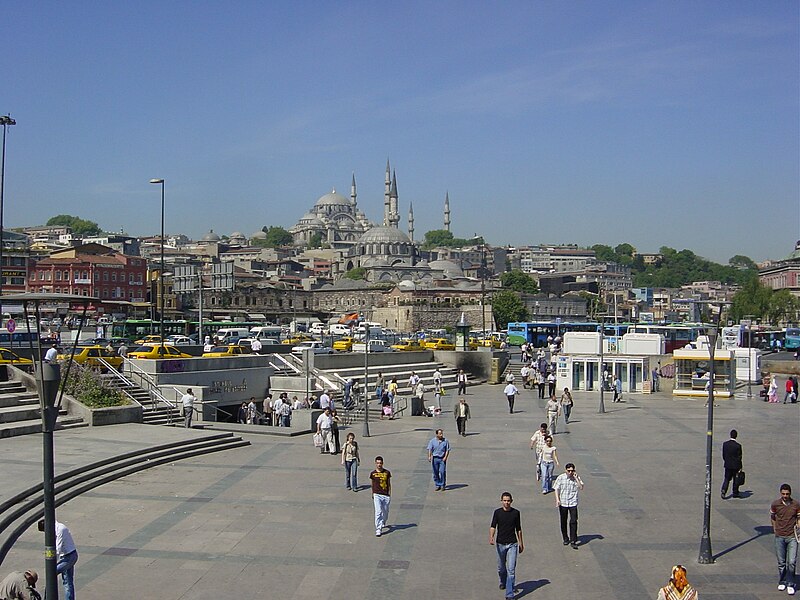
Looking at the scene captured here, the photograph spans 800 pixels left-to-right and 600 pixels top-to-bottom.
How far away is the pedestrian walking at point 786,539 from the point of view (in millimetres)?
10325

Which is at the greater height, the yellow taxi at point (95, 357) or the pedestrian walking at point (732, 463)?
the yellow taxi at point (95, 357)

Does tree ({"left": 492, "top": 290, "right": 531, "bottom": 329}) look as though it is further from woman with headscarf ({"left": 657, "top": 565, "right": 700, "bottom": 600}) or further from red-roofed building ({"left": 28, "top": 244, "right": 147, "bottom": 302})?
woman with headscarf ({"left": 657, "top": 565, "right": 700, "bottom": 600})

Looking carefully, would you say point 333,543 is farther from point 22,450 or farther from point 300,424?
point 300,424

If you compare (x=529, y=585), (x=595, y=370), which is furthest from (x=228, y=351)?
(x=529, y=585)

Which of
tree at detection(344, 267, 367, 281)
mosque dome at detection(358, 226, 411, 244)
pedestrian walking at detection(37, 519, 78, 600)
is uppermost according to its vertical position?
mosque dome at detection(358, 226, 411, 244)

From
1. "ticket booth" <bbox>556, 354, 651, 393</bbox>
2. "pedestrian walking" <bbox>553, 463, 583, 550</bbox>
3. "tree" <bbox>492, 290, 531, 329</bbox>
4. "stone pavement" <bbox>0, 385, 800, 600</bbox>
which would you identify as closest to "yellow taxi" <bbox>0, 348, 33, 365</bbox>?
"stone pavement" <bbox>0, 385, 800, 600</bbox>

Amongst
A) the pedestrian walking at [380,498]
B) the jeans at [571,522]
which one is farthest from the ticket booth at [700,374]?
the pedestrian walking at [380,498]

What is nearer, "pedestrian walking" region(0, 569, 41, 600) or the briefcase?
"pedestrian walking" region(0, 569, 41, 600)

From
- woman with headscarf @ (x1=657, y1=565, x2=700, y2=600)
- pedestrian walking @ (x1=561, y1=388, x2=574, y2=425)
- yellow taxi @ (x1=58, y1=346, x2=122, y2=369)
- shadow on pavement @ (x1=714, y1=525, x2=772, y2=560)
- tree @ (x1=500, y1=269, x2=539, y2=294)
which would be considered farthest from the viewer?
tree @ (x1=500, y1=269, x2=539, y2=294)

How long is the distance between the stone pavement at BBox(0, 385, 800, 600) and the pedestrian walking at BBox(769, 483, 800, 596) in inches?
8.7

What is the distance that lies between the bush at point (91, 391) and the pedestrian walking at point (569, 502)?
45.6 ft

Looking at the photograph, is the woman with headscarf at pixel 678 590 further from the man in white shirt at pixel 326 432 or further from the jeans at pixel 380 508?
the man in white shirt at pixel 326 432

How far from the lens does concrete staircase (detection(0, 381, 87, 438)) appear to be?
763 inches

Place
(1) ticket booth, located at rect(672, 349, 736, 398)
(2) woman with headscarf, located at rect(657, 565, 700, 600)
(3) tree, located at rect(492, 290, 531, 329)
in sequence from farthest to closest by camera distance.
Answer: (3) tree, located at rect(492, 290, 531, 329), (1) ticket booth, located at rect(672, 349, 736, 398), (2) woman with headscarf, located at rect(657, 565, 700, 600)
